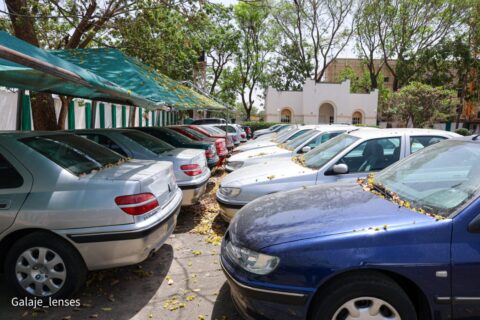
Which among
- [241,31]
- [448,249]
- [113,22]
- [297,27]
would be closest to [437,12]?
[297,27]

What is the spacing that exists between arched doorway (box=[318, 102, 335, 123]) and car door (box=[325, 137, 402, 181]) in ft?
111

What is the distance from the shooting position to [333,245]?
237cm

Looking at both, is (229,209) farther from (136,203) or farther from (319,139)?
(319,139)

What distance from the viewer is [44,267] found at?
3.34 meters

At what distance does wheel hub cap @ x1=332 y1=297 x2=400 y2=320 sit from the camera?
238cm

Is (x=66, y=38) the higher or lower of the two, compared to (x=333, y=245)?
higher

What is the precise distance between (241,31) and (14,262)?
115 feet

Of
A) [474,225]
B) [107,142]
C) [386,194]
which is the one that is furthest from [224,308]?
[107,142]

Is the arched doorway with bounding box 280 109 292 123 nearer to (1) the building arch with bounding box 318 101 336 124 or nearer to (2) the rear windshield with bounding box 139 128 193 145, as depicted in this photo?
(1) the building arch with bounding box 318 101 336 124

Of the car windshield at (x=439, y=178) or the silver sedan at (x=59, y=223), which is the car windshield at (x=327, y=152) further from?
the silver sedan at (x=59, y=223)

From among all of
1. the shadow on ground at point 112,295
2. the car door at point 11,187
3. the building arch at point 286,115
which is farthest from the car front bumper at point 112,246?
the building arch at point 286,115

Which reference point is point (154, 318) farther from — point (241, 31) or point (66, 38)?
point (241, 31)

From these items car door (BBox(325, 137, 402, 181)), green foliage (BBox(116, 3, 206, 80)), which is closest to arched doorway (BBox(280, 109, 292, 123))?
green foliage (BBox(116, 3, 206, 80))

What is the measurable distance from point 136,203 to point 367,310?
223cm
